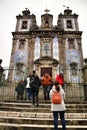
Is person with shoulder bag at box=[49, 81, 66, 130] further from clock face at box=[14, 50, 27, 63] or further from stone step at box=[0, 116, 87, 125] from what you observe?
clock face at box=[14, 50, 27, 63]

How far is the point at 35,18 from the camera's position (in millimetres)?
28047

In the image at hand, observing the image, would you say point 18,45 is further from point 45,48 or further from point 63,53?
point 63,53

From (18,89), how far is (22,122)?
18.5 feet

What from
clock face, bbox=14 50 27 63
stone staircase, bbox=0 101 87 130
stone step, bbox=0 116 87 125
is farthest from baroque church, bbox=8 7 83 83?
stone step, bbox=0 116 87 125

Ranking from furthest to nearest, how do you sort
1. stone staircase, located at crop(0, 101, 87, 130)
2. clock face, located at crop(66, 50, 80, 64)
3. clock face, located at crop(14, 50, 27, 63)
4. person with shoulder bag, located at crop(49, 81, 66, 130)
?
1. clock face, located at crop(14, 50, 27, 63)
2. clock face, located at crop(66, 50, 80, 64)
3. stone staircase, located at crop(0, 101, 87, 130)
4. person with shoulder bag, located at crop(49, 81, 66, 130)

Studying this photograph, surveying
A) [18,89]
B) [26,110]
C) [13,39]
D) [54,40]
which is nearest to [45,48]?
[54,40]

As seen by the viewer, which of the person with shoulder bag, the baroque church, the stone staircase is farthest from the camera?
the baroque church

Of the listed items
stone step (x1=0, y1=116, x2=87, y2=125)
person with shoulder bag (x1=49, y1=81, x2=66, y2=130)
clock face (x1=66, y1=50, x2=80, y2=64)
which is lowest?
stone step (x1=0, y1=116, x2=87, y2=125)

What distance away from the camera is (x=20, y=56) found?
2342 cm

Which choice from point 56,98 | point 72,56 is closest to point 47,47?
point 72,56

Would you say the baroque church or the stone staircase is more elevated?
the baroque church

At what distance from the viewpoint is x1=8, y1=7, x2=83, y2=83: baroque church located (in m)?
22.5

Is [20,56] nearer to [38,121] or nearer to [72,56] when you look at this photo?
[72,56]

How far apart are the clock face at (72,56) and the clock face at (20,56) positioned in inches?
235
